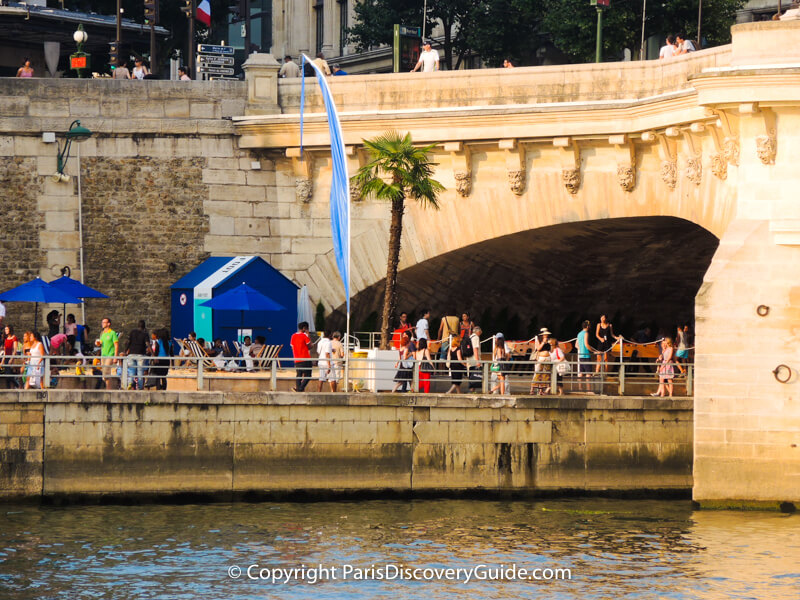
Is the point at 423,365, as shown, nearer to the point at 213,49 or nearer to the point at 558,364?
the point at 558,364

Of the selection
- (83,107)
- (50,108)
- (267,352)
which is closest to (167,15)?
(83,107)

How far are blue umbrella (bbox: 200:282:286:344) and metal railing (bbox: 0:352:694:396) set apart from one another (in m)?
1.14

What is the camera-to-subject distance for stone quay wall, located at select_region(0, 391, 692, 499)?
28.8m

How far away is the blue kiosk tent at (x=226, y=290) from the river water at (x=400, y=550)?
6.81 meters

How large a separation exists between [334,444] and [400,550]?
14.8 ft

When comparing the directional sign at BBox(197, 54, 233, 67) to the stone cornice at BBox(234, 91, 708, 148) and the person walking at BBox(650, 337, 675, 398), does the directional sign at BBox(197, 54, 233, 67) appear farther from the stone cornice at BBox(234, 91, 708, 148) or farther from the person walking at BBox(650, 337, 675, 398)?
the person walking at BBox(650, 337, 675, 398)

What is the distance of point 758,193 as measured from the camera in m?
28.4

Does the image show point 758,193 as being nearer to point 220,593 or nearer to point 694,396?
point 694,396

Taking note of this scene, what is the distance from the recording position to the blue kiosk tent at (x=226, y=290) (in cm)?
3497

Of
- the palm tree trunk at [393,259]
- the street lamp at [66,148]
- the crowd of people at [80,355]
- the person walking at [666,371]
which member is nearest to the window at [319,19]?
the street lamp at [66,148]

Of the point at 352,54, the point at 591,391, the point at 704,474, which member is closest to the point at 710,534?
the point at 704,474

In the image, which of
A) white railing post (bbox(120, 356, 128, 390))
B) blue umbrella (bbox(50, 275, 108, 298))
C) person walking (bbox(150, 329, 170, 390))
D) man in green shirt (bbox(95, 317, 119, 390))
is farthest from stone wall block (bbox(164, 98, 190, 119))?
white railing post (bbox(120, 356, 128, 390))

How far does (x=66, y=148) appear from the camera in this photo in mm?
36062

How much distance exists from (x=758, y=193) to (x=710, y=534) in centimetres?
618
